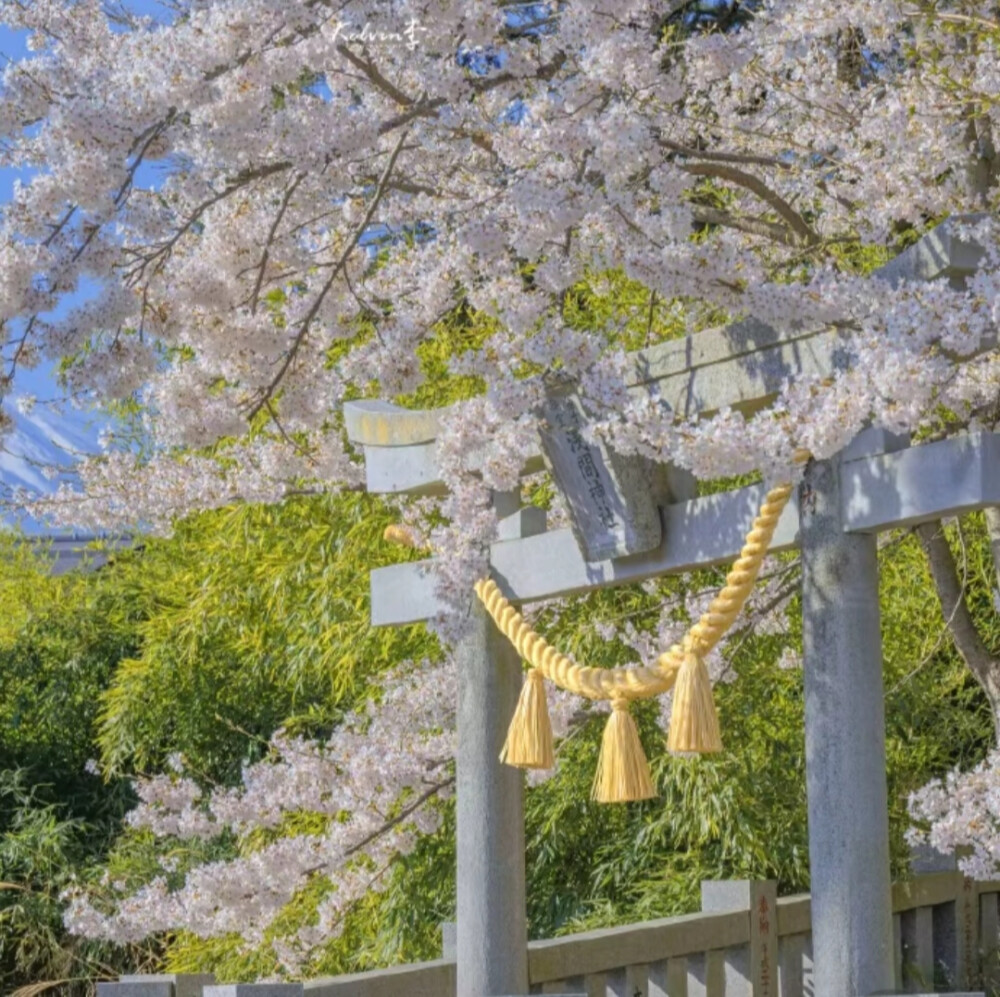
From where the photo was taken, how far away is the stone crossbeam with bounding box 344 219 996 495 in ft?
9.94

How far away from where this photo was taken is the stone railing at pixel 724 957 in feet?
12.2

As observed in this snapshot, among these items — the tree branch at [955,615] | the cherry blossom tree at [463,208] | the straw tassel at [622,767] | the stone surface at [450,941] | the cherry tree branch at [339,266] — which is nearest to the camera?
the cherry blossom tree at [463,208]

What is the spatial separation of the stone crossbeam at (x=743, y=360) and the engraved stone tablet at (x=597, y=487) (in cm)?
15

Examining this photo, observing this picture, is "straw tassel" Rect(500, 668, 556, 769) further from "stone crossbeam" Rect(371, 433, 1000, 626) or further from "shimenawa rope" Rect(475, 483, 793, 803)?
"stone crossbeam" Rect(371, 433, 1000, 626)

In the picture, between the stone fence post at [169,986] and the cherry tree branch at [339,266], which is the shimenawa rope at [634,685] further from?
the stone fence post at [169,986]

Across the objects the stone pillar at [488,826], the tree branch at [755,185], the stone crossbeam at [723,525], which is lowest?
the stone pillar at [488,826]

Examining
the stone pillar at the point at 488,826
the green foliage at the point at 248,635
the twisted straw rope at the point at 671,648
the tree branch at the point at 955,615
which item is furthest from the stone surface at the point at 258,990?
the green foliage at the point at 248,635

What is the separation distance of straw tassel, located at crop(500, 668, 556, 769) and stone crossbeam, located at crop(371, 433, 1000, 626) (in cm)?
28

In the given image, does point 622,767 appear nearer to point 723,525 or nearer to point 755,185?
point 723,525

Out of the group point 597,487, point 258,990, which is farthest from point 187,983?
point 597,487

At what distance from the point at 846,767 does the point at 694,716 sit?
325mm

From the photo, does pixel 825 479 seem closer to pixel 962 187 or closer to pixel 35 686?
pixel 962 187

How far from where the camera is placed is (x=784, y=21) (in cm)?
399

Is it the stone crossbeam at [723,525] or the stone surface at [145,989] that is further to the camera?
the stone surface at [145,989]
